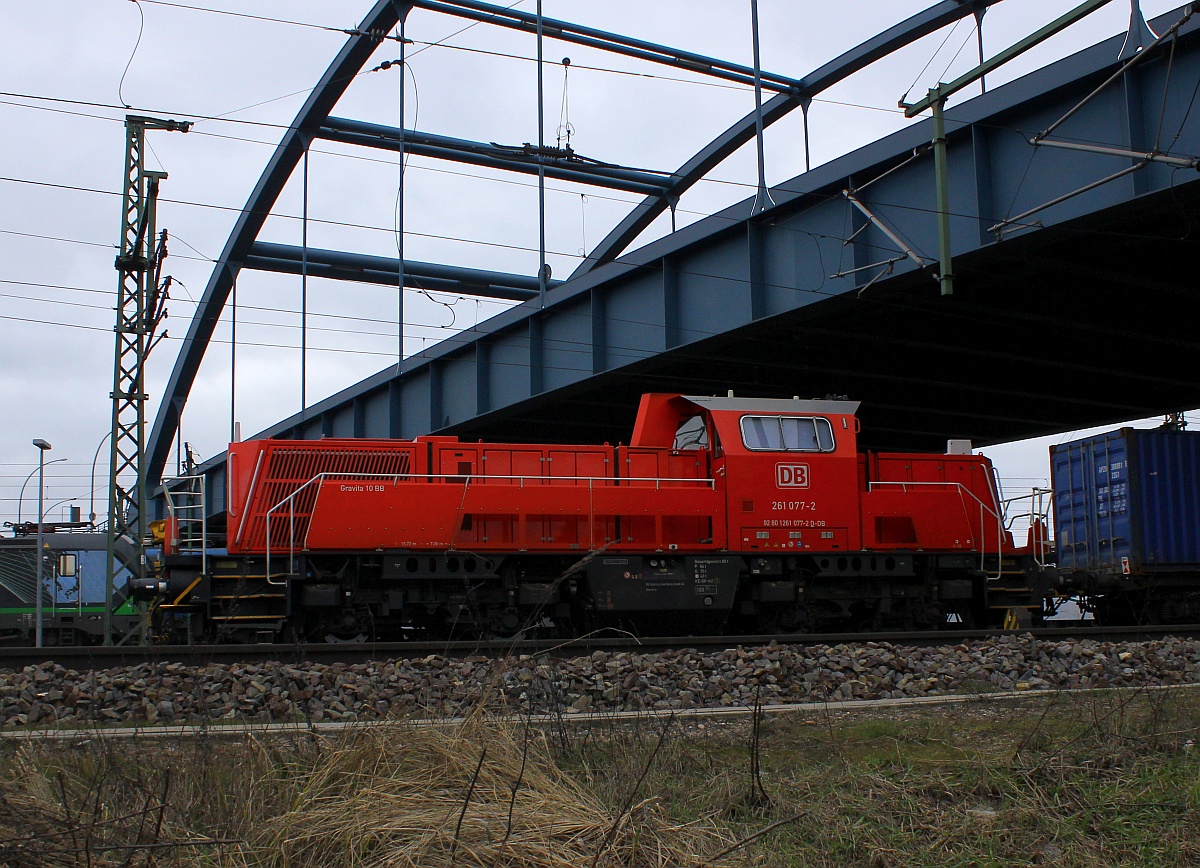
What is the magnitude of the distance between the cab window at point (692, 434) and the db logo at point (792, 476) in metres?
1.27

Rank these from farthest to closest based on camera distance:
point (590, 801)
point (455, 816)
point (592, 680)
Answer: point (592, 680), point (590, 801), point (455, 816)

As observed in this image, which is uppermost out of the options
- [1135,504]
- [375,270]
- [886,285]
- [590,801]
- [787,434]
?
[375,270]

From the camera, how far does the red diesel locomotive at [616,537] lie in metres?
13.9

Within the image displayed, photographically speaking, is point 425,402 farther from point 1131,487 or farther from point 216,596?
point 1131,487

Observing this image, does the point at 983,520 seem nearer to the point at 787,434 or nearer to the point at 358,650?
the point at 787,434

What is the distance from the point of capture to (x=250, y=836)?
4.20 metres

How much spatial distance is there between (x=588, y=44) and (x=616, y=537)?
19.0 m

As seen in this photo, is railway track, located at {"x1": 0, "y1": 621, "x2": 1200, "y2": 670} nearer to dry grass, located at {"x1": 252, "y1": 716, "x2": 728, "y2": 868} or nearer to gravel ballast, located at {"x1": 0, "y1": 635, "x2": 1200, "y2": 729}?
gravel ballast, located at {"x1": 0, "y1": 635, "x2": 1200, "y2": 729}

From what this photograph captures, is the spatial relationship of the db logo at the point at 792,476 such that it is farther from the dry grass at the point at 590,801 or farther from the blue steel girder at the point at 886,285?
the dry grass at the point at 590,801

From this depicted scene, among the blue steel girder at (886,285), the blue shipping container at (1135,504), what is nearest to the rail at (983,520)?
the blue steel girder at (886,285)

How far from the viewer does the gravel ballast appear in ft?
27.2

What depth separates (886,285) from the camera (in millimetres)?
17906

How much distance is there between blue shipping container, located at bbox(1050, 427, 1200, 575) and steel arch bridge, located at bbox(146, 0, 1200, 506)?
2.64 meters

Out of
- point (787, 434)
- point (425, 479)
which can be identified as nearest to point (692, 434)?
point (787, 434)
